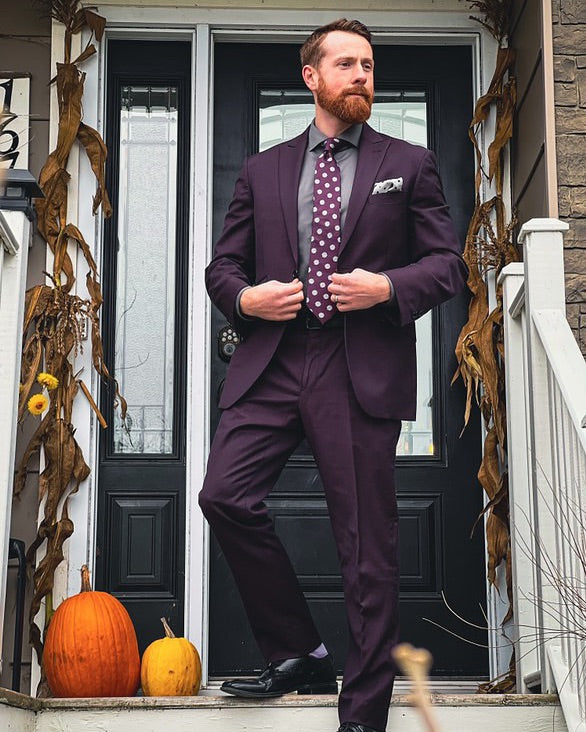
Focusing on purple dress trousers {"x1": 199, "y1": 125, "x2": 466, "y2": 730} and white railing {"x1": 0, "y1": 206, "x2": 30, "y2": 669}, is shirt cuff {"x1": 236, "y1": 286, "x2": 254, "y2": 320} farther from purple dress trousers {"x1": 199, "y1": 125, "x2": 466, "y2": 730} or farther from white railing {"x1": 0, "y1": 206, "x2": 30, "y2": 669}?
white railing {"x1": 0, "y1": 206, "x2": 30, "y2": 669}

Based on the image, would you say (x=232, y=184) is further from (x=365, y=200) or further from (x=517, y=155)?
(x=365, y=200)

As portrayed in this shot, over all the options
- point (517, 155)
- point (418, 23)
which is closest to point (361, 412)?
point (517, 155)

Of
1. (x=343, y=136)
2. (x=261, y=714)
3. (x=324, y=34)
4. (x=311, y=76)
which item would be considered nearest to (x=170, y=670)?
(x=261, y=714)

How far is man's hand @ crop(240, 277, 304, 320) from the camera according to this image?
2332mm

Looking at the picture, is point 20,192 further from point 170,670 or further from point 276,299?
point 170,670

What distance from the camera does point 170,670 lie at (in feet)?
10.2

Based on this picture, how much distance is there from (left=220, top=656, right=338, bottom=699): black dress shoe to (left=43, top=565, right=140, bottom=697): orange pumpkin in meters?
0.70

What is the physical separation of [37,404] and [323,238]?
132 centimetres

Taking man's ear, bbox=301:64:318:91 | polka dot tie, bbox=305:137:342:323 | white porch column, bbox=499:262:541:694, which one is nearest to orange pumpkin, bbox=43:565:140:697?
white porch column, bbox=499:262:541:694

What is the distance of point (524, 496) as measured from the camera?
9.40 ft

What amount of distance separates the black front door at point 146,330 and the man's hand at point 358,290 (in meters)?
1.49

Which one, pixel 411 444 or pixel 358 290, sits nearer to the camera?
pixel 358 290

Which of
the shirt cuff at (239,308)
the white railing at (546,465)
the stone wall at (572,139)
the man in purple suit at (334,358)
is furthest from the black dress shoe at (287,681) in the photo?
the stone wall at (572,139)

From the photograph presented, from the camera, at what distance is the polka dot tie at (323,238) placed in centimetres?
241
